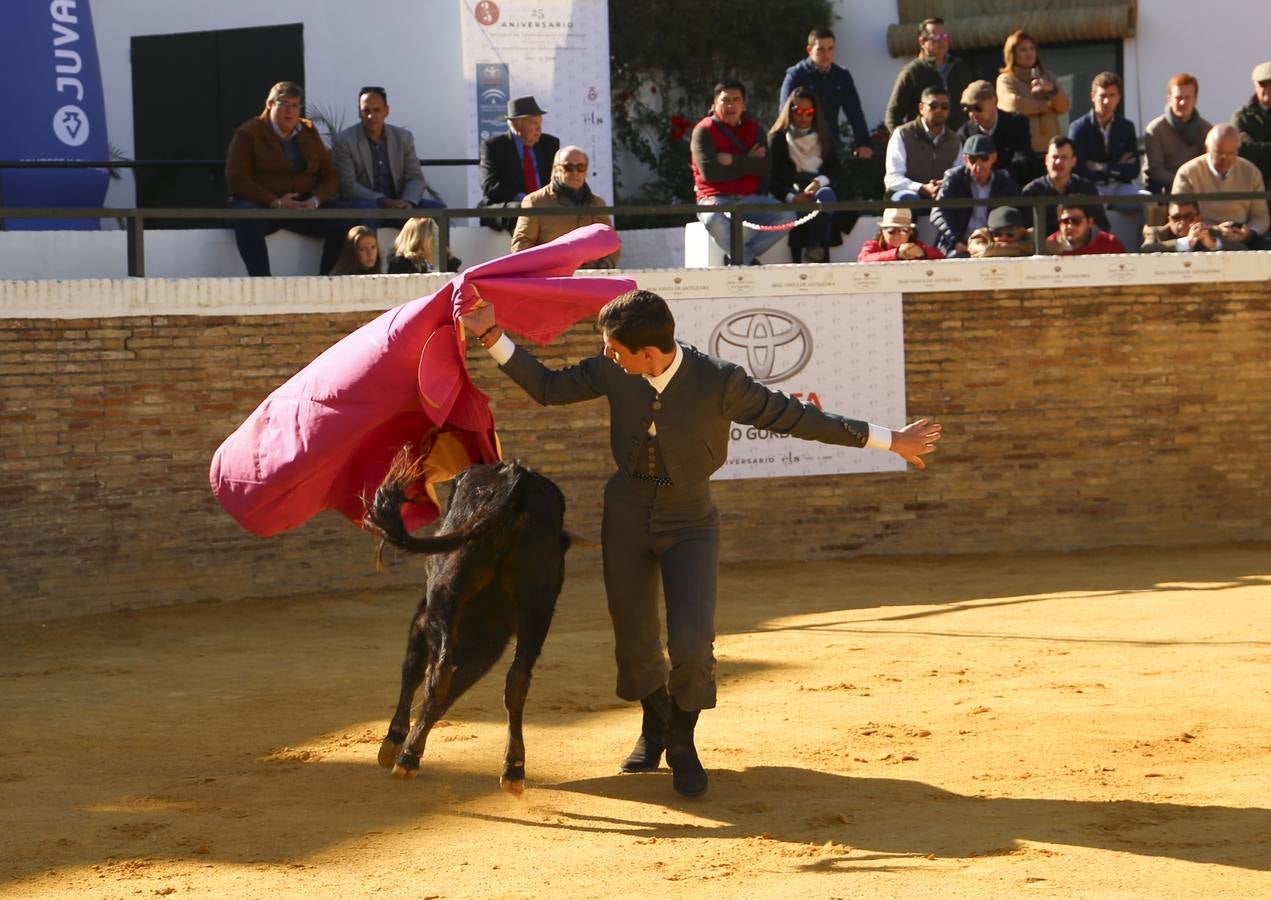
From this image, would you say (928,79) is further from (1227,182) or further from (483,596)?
(483,596)

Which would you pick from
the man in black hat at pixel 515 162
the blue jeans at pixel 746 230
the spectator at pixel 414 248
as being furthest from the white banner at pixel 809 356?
the spectator at pixel 414 248

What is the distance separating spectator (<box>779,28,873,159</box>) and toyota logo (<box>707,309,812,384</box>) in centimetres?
253

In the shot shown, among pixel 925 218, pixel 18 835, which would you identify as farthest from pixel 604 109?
pixel 18 835

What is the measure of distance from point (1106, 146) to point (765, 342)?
375 centimetres

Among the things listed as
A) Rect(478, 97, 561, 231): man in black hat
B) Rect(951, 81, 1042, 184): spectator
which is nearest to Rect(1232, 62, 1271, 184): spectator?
Rect(951, 81, 1042, 184): spectator

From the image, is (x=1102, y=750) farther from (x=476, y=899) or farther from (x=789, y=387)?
(x=789, y=387)

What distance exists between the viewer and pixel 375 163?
13.4 meters

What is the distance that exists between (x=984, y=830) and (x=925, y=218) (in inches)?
353

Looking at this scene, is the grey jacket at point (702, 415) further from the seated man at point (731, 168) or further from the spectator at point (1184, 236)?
the spectator at point (1184, 236)

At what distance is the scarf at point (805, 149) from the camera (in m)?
14.2

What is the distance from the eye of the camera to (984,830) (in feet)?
19.3

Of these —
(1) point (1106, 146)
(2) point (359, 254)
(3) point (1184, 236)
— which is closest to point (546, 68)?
(2) point (359, 254)

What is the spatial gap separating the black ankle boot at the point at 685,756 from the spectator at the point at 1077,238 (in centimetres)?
800

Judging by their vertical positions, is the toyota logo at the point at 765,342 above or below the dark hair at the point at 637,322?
below
